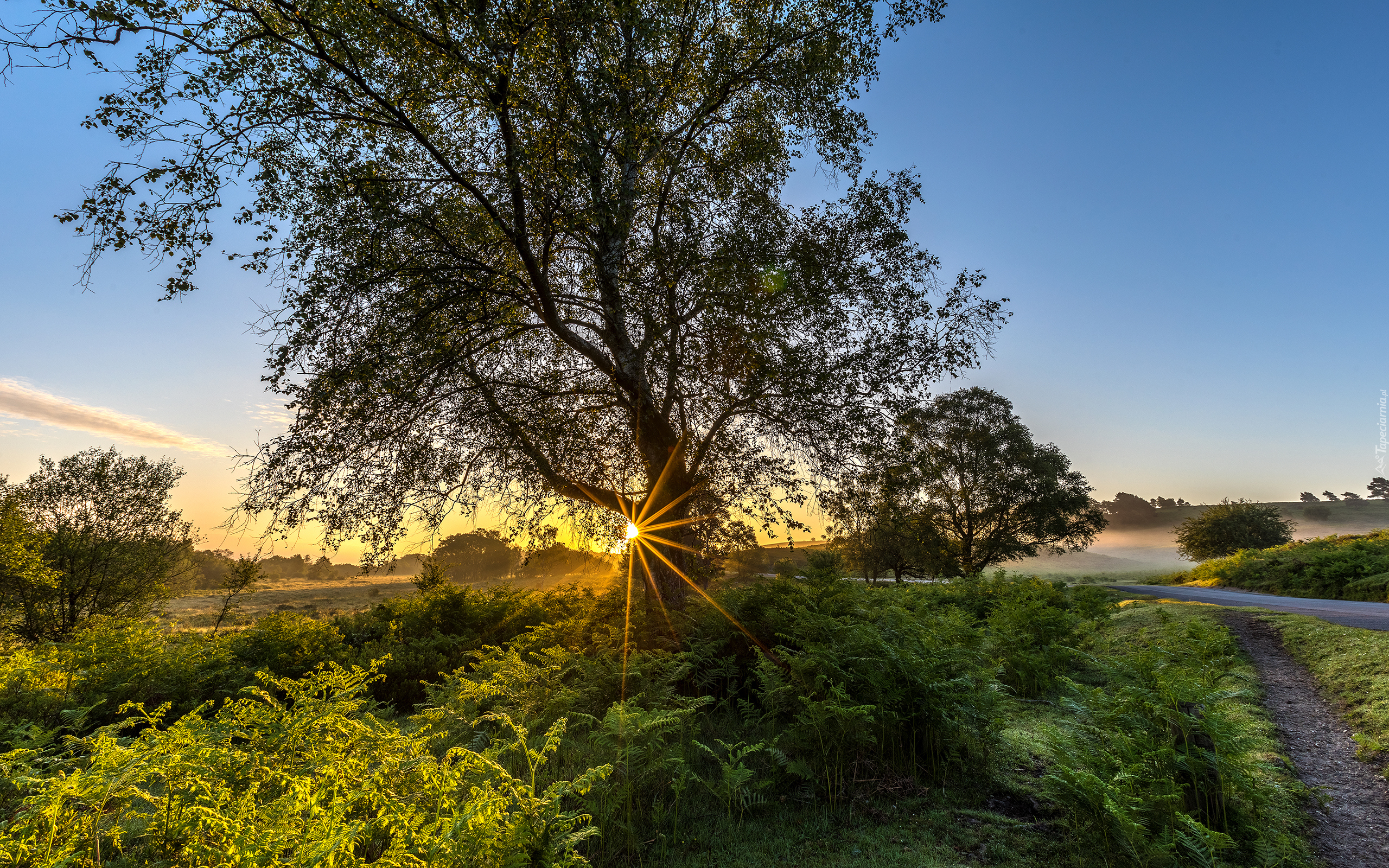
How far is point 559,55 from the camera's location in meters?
7.80

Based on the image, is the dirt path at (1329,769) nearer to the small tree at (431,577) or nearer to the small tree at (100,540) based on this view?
the small tree at (431,577)

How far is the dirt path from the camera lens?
4.30 m

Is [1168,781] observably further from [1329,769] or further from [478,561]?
[478,561]

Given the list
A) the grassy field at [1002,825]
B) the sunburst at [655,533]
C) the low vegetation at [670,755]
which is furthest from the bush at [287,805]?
the sunburst at [655,533]

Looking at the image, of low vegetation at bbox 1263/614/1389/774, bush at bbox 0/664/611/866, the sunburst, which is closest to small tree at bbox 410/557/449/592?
the sunburst

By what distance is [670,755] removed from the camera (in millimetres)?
5105

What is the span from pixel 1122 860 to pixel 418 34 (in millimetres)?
11066

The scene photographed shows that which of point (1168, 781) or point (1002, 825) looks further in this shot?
point (1002, 825)

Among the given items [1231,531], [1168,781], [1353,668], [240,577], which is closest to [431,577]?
[240,577]

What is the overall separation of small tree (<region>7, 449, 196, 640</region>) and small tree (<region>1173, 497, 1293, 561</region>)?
6512cm

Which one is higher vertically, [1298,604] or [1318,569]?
[1318,569]

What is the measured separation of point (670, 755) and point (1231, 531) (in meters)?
56.1

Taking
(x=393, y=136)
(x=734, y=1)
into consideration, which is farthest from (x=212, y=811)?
(x=734, y=1)

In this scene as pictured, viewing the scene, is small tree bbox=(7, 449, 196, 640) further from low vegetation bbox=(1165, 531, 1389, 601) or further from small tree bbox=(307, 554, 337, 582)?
small tree bbox=(307, 554, 337, 582)
